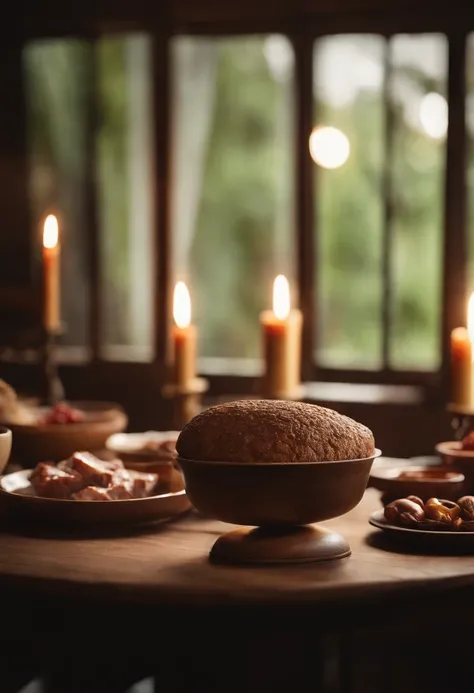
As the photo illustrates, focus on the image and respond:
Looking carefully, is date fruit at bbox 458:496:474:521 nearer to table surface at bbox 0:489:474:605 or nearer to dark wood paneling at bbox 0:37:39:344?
table surface at bbox 0:489:474:605

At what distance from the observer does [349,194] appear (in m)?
3.96

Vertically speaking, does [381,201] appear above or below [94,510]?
above

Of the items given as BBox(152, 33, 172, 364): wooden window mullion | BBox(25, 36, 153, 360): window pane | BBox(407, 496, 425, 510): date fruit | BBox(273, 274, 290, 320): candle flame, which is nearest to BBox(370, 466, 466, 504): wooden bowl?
BBox(407, 496, 425, 510): date fruit

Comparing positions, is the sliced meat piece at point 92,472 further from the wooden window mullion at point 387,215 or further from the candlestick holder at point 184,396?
the wooden window mullion at point 387,215

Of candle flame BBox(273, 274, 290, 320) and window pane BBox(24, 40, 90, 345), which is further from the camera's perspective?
window pane BBox(24, 40, 90, 345)

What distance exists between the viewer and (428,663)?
3.12 meters

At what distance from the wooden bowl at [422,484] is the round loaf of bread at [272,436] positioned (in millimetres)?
309

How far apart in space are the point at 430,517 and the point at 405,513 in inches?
1.5

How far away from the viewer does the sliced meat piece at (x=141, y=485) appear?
1.79 m

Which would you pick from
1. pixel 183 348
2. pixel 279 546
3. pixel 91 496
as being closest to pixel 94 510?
pixel 91 496

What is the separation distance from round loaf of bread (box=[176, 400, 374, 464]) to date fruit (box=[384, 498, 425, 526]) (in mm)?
137

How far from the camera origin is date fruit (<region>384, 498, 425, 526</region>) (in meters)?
1.61

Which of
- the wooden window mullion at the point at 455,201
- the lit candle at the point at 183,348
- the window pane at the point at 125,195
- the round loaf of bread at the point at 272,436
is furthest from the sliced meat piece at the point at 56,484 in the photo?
the window pane at the point at 125,195

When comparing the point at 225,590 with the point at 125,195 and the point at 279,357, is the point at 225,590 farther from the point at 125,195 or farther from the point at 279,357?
the point at 125,195
